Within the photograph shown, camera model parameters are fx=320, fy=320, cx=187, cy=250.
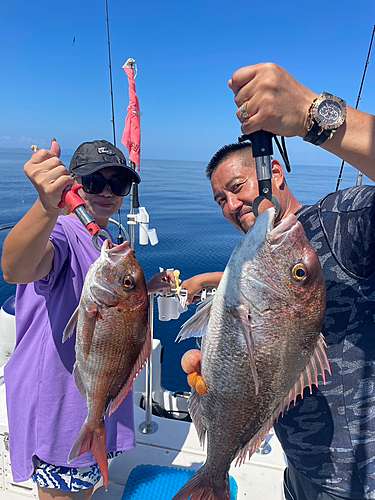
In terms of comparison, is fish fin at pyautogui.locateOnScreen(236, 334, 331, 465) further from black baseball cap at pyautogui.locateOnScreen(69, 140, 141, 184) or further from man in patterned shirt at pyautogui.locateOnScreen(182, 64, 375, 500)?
black baseball cap at pyautogui.locateOnScreen(69, 140, 141, 184)

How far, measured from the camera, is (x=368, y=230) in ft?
4.19

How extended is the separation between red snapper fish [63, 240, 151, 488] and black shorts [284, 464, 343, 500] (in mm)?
1083

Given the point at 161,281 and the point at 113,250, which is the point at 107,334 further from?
the point at 161,281

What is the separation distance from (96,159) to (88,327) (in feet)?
4.30

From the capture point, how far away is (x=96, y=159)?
91.0 inches

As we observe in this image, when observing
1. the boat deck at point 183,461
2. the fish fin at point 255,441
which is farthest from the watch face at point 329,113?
the boat deck at point 183,461

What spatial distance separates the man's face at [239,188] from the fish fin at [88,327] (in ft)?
3.27

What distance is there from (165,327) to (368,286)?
7.29 m

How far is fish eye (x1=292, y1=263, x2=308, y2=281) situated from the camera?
1.18 metres

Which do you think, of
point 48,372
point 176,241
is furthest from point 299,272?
point 176,241

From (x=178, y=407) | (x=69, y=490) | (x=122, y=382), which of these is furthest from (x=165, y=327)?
(x=122, y=382)

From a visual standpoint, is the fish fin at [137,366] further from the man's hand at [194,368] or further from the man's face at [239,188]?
the man's face at [239,188]

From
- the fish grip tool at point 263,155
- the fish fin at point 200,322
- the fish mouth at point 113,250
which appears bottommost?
the fish fin at point 200,322

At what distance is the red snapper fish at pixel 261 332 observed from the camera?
1192 millimetres
